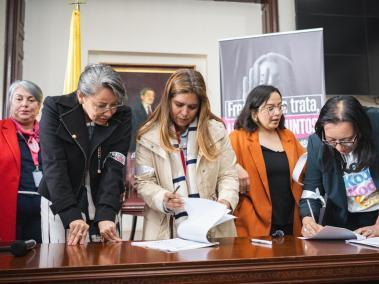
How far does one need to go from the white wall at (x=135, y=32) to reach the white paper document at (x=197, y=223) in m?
3.34

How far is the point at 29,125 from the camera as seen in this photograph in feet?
7.11

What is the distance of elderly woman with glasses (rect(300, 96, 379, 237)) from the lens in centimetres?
162

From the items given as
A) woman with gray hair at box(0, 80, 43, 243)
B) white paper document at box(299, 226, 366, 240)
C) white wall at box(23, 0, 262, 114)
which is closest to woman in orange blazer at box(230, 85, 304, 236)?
white paper document at box(299, 226, 366, 240)

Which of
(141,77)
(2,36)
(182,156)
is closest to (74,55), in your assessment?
(2,36)

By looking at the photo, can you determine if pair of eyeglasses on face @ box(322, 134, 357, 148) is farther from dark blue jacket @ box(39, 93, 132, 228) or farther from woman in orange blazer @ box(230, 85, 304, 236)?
dark blue jacket @ box(39, 93, 132, 228)

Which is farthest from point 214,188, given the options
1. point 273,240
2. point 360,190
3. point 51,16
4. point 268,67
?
point 51,16

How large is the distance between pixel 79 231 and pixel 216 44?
3763 millimetres

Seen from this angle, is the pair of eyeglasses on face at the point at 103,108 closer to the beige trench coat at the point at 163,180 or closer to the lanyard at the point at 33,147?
the beige trench coat at the point at 163,180

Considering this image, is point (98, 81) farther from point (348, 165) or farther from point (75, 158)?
point (348, 165)

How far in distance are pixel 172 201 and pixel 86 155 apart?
13.3 inches

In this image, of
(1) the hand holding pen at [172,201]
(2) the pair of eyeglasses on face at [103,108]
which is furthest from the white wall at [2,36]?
(1) the hand holding pen at [172,201]

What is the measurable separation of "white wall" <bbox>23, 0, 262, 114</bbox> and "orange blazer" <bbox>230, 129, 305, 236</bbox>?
2654 millimetres

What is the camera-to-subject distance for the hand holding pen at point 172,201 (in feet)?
4.75

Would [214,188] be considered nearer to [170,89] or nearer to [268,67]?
[170,89]
